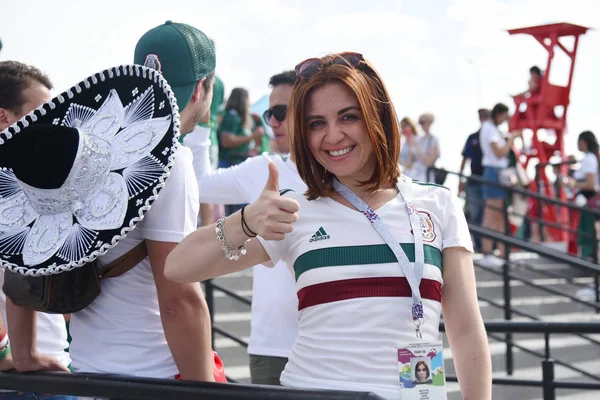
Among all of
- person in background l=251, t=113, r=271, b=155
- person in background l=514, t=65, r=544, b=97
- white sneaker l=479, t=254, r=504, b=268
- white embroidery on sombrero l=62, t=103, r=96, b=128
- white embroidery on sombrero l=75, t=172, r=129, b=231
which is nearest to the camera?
white embroidery on sombrero l=75, t=172, r=129, b=231

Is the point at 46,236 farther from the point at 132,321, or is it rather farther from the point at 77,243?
the point at 132,321

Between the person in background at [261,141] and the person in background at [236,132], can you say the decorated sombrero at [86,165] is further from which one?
the person in background at [261,141]

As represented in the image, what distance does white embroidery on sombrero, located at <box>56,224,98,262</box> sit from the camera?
80.5 inches

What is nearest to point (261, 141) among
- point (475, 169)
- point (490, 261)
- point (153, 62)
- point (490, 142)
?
point (490, 261)

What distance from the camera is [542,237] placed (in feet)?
36.4

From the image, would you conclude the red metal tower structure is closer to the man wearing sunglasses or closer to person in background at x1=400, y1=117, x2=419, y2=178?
person in background at x1=400, y1=117, x2=419, y2=178

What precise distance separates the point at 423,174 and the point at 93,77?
8.33m

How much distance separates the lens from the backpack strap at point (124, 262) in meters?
2.14

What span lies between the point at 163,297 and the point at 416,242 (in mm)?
648

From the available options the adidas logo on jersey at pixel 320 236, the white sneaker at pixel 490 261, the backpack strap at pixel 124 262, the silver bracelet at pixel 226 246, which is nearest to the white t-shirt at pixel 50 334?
the backpack strap at pixel 124 262

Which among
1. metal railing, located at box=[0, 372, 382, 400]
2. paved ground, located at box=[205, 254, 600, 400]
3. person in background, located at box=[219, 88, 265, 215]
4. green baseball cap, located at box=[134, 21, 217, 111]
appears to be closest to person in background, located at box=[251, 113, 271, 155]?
person in background, located at box=[219, 88, 265, 215]

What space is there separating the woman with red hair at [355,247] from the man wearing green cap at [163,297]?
0.13 metres

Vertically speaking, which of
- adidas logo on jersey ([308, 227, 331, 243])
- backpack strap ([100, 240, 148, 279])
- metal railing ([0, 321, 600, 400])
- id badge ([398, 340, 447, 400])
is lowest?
metal railing ([0, 321, 600, 400])

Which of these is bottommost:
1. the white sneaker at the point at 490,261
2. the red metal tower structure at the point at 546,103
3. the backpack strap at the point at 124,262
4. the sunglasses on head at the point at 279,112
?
the backpack strap at the point at 124,262
